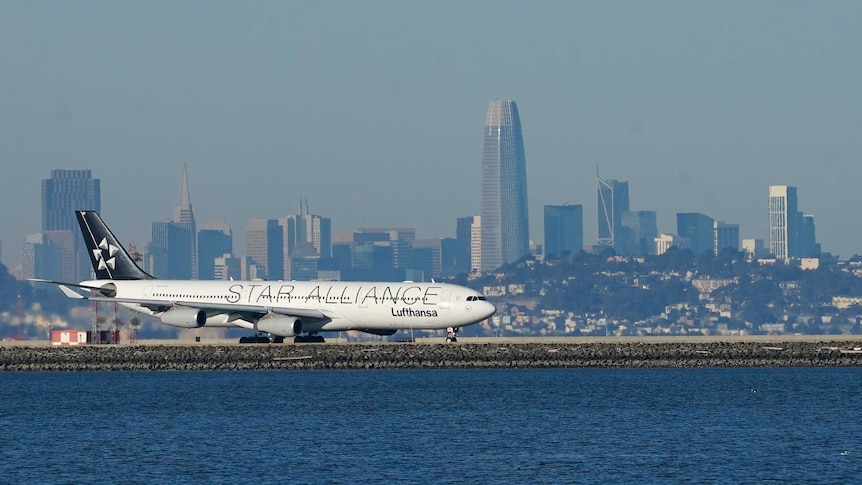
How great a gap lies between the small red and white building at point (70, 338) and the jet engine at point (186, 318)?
17118 mm

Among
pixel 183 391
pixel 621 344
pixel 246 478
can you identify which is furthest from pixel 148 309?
pixel 246 478

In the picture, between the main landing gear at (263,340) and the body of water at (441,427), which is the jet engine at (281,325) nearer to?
the main landing gear at (263,340)

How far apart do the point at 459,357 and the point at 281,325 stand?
39.7 feet

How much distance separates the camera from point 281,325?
107m

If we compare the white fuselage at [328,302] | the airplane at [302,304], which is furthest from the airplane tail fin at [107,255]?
the white fuselage at [328,302]

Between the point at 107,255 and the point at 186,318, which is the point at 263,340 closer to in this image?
the point at 186,318

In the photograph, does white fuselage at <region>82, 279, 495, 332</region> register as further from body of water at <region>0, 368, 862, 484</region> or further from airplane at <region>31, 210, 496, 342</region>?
body of water at <region>0, 368, 862, 484</region>

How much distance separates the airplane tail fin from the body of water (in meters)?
18.9

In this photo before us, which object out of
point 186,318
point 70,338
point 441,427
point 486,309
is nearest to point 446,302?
point 486,309

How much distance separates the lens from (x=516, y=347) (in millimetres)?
107875

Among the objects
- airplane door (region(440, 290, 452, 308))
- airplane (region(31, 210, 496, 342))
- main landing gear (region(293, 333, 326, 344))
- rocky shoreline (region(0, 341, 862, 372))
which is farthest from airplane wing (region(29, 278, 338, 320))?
airplane door (region(440, 290, 452, 308))

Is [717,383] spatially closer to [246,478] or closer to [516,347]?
[516,347]

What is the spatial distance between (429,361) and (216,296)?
53.8 ft

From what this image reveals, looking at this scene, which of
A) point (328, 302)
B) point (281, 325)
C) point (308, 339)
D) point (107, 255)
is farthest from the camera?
point (107, 255)
